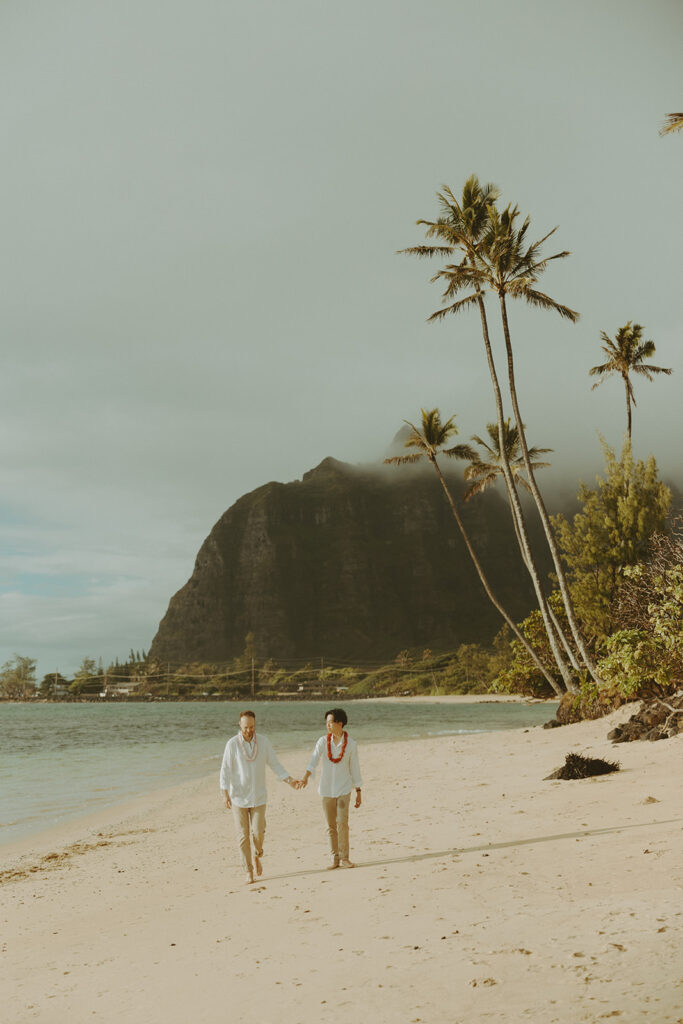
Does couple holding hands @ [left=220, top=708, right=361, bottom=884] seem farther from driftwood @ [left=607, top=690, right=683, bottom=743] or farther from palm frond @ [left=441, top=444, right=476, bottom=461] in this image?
palm frond @ [left=441, top=444, right=476, bottom=461]

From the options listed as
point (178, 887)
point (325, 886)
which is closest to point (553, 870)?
point (325, 886)

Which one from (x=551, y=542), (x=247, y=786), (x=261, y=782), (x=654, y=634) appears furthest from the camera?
(x=551, y=542)

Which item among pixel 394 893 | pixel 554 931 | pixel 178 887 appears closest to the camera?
pixel 554 931

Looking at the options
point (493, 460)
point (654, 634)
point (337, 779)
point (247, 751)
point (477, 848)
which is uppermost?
point (493, 460)

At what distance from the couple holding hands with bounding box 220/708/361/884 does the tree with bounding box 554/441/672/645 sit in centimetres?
1902

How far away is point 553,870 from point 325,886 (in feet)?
7.42

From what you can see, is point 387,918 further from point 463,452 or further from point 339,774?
point 463,452

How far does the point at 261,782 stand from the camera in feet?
26.1

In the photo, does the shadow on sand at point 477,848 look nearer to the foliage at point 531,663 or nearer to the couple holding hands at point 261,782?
the couple holding hands at point 261,782

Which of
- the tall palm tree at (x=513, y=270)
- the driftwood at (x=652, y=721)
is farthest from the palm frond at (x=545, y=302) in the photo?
the driftwood at (x=652, y=721)

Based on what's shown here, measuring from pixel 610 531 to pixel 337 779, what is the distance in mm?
20518

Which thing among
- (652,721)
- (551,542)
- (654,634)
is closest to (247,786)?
(652,721)

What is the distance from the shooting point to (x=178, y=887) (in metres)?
8.20

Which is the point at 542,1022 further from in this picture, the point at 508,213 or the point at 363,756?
the point at 508,213
